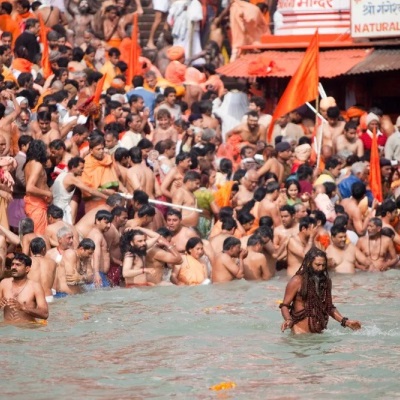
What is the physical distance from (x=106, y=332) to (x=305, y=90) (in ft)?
21.2

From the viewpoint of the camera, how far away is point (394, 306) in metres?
18.6

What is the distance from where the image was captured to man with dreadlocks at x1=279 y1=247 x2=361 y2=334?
611 inches

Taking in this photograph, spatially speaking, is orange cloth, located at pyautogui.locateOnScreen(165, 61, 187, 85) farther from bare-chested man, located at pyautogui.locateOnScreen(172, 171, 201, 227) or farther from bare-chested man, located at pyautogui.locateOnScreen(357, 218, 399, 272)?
bare-chested man, located at pyautogui.locateOnScreen(357, 218, 399, 272)

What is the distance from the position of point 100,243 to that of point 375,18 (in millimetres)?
7552

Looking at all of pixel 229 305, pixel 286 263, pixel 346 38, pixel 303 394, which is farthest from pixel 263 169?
pixel 303 394

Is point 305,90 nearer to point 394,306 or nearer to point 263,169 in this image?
point 263,169

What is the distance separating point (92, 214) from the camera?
747 inches

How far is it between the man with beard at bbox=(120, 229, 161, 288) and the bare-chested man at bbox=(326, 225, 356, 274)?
2.47 meters

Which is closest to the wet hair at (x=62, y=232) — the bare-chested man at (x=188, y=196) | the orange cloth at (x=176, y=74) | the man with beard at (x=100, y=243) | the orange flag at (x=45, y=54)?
the man with beard at (x=100, y=243)

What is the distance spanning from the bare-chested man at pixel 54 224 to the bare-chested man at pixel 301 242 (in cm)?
278

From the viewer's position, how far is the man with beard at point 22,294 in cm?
1595

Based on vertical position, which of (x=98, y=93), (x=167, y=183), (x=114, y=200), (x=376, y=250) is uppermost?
(x=98, y=93)

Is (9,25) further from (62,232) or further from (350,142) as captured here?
(62,232)

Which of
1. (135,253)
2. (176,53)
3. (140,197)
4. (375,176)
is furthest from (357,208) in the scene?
Answer: (176,53)
